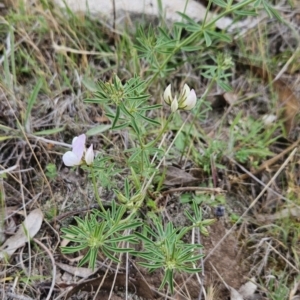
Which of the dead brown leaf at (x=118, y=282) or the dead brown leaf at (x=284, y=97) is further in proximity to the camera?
the dead brown leaf at (x=284, y=97)

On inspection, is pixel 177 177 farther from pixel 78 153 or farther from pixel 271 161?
pixel 78 153

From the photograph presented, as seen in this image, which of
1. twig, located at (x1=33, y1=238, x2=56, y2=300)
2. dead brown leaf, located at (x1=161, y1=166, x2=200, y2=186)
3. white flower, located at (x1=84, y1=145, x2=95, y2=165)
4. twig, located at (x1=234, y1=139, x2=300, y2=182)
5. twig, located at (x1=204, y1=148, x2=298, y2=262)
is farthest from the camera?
twig, located at (x1=234, y1=139, x2=300, y2=182)

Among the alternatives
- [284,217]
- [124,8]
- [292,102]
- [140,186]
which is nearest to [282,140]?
A: [292,102]

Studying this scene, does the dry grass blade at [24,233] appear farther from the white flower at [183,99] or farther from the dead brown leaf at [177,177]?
the white flower at [183,99]

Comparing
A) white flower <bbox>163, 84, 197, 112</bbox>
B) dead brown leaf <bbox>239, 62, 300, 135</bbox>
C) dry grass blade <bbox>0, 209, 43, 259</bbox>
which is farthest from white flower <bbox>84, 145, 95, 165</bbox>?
dead brown leaf <bbox>239, 62, 300, 135</bbox>

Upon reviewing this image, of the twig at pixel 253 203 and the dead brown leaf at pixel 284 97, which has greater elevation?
the dead brown leaf at pixel 284 97

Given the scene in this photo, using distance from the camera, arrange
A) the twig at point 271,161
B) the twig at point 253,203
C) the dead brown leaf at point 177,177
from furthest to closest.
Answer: the twig at point 271,161 → the dead brown leaf at point 177,177 → the twig at point 253,203

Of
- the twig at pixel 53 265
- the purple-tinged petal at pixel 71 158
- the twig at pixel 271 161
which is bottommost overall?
the twig at pixel 53 265

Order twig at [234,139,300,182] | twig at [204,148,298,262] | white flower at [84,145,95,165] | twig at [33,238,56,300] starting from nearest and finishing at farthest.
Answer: white flower at [84,145,95,165]
twig at [33,238,56,300]
twig at [204,148,298,262]
twig at [234,139,300,182]

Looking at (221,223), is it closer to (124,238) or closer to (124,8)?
(124,238)

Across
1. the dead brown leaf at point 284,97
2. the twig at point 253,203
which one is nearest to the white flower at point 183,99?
the twig at point 253,203

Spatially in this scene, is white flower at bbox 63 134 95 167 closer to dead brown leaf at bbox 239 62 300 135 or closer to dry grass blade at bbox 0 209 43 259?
dry grass blade at bbox 0 209 43 259
